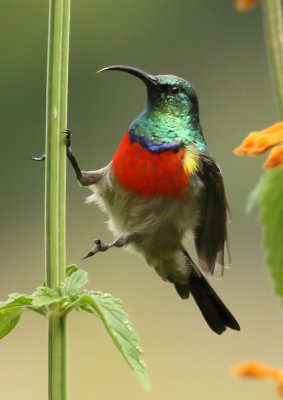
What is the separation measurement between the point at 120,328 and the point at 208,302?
3.74 ft

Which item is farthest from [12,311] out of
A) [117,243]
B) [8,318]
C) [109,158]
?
[109,158]

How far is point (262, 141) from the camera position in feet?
3.68

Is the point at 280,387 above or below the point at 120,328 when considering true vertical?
below

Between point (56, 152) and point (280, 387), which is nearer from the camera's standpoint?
point (280, 387)

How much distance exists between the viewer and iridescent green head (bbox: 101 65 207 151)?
2445 mm

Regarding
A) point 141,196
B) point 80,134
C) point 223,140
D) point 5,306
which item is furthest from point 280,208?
point 80,134

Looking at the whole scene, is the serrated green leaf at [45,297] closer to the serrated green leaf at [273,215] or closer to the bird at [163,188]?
the serrated green leaf at [273,215]

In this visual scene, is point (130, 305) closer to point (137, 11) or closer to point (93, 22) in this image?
point (93, 22)

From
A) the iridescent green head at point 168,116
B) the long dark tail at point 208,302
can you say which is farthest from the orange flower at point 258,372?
the iridescent green head at point 168,116

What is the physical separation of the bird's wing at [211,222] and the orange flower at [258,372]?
3.42 ft

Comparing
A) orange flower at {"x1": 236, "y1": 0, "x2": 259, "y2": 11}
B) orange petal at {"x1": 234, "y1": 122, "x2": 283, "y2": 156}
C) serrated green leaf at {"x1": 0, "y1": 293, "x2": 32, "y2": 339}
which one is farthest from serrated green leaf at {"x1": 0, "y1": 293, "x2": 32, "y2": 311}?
orange flower at {"x1": 236, "y1": 0, "x2": 259, "y2": 11}

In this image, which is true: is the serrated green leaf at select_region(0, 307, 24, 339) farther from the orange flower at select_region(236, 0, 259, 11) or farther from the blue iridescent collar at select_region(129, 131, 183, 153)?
the blue iridescent collar at select_region(129, 131, 183, 153)

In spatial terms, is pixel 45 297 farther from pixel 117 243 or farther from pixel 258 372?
A: pixel 117 243

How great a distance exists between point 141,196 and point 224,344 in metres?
5.22
